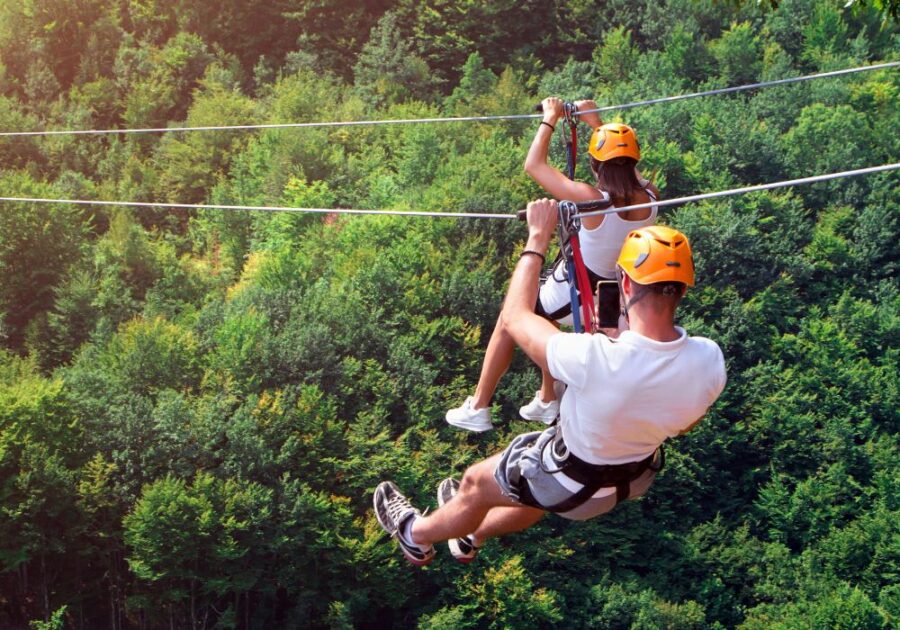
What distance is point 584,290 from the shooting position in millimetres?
5457

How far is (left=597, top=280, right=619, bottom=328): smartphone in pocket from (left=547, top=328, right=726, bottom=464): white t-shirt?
1035 mm

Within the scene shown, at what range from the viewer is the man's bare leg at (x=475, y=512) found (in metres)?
5.67

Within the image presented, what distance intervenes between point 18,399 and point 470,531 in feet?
74.3

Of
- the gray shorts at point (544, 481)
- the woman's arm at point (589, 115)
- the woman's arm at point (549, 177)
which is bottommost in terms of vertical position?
the gray shorts at point (544, 481)

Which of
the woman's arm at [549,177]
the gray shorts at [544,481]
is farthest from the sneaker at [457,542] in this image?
the woman's arm at [549,177]

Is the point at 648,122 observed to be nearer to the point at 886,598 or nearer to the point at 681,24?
the point at 681,24

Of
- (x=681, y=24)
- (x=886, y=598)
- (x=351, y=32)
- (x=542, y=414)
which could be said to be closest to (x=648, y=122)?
(x=681, y=24)

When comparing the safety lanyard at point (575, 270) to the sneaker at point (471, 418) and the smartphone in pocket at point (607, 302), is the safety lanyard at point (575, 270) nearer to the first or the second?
the smartphone in pocket at point (607, 302)

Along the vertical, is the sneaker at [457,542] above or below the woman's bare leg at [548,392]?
below

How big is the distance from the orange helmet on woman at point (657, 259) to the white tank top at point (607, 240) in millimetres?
1444

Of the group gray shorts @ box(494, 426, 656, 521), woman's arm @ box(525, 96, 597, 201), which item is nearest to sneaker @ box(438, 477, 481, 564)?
gray shorts @ box(494, 426, 656, 521)

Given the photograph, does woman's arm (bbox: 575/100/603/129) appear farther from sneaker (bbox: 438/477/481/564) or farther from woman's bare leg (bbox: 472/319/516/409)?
sneaker (bbox: 438/477/481/564)

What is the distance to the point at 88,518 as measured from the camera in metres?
26.3

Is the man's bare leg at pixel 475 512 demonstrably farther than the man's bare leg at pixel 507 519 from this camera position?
No
